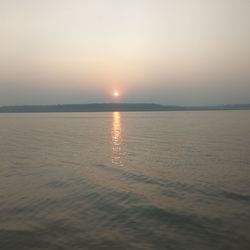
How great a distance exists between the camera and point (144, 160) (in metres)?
36.6

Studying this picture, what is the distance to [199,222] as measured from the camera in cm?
1656

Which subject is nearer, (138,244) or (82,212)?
(138,244)

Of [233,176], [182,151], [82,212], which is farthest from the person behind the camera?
[182,151]

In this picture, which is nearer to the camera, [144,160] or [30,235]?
[30,235]

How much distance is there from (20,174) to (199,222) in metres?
18.7

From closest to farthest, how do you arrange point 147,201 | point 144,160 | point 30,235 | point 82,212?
point 30,235
point 82,212
point 147,201
point 144,160

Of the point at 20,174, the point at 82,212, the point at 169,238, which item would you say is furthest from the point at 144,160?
the point at 169,238

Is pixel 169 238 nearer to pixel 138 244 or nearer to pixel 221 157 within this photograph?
pixel 138 244

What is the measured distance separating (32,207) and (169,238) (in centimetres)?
923

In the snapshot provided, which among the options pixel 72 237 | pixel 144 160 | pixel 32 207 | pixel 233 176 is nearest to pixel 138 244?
pixel 72 237

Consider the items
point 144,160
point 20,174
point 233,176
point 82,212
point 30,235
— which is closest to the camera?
point 30,235

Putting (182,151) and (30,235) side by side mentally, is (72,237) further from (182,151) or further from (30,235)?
(182,151)

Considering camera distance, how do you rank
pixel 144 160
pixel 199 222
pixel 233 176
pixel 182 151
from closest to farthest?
1. pixel 199 222
2. pixel 233 176
3. pixel 144 160
4. pixel 182 151

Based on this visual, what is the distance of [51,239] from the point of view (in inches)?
582
